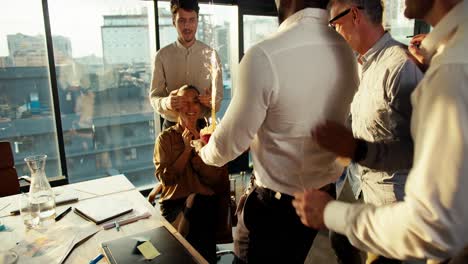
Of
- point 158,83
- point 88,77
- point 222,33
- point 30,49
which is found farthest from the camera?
point 222,33

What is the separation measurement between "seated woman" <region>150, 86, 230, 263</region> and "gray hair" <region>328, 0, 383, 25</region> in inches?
46.4

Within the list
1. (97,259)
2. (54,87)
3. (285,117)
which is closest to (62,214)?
(97,259)

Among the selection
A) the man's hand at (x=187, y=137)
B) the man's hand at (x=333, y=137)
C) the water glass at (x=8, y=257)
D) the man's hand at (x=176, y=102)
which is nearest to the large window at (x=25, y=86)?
the man's hand at (x=176, y=102)

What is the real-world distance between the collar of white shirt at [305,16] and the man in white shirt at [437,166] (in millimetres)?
435

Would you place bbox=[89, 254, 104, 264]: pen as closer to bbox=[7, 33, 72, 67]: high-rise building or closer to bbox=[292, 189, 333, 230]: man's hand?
bbox=[292, 189, 333, 230]: man's hand

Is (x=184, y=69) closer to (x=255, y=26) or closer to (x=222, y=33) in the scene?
(x=222, y=33)

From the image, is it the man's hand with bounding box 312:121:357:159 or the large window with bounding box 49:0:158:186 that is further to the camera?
the large window with bounding box 49:0:158:186

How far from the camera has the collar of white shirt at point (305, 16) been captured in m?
1.25

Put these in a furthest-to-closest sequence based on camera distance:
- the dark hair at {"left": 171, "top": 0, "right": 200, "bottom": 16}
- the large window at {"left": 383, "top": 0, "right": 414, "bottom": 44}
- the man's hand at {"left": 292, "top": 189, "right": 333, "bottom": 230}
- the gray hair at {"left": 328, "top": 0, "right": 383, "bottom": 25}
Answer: the large window at {"left": 383, "top": 0, "right": 414, "bottom": 44}, the dark hair at {"left": 171, "top": 0, "right": 200, "bottom": 16}, the gray hair at {"left": 328, "top": 0, "right": 383, "bottom": 25}, the man's hand at {"left": 292, "top": 189, "right": 333, "bottom": 230}

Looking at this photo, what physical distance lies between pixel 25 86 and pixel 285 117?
10.5 ft

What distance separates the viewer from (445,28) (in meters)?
0.81

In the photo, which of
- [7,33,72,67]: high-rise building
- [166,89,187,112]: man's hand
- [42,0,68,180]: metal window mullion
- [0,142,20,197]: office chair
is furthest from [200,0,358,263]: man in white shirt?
[7,33,72,67]: high-rise building

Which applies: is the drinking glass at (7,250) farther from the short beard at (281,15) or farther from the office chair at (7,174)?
the short beard at (281,15)

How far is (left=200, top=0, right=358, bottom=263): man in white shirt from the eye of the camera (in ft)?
3.96
